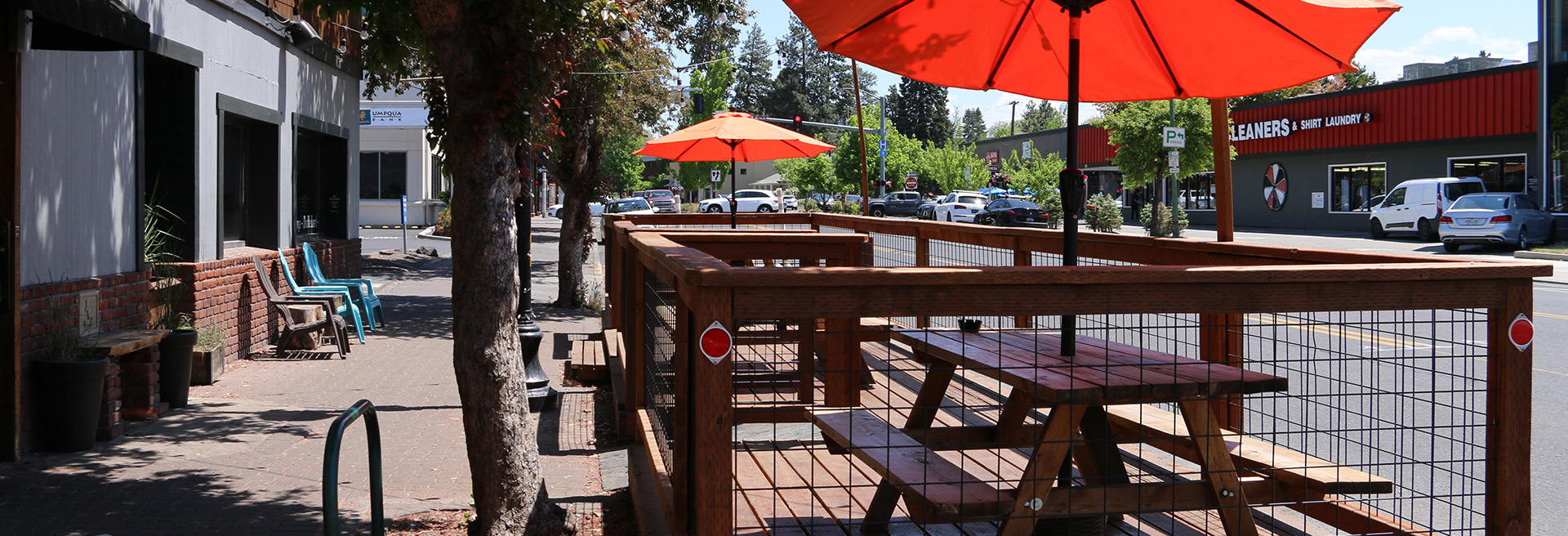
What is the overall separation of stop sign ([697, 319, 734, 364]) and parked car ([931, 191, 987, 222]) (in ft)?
150

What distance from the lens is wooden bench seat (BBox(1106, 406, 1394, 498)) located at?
3.82 meters

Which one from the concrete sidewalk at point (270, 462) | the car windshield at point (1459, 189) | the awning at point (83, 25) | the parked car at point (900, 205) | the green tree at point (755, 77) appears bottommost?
the concrete sidewalk at point (270, 462)

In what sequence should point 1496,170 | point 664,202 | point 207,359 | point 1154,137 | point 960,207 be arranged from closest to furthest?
1. point 207,359
2. point 1496,170
3. point 1154,137
4. point 960,207
5. point 664,202

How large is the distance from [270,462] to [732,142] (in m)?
9.39

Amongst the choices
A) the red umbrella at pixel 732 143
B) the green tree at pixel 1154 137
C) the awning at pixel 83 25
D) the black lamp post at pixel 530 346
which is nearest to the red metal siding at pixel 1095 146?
the green tree at pixel 1154 137

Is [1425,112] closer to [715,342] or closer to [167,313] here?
[167,313]

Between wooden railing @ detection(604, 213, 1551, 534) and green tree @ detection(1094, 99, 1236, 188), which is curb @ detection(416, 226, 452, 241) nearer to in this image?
green tree @ detection(1094, 99, 1236, 188)

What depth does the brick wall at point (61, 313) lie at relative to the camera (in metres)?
7.00

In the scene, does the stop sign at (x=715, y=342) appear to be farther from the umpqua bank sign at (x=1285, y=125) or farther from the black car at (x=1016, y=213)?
the umpqua bank sign at (x=1285, y=125)

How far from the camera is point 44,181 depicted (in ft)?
24.5

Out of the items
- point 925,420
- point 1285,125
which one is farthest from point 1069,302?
point 1285,125

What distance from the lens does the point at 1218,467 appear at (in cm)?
386

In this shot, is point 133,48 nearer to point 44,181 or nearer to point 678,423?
point 44,181

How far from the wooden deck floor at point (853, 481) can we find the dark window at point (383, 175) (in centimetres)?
3583
